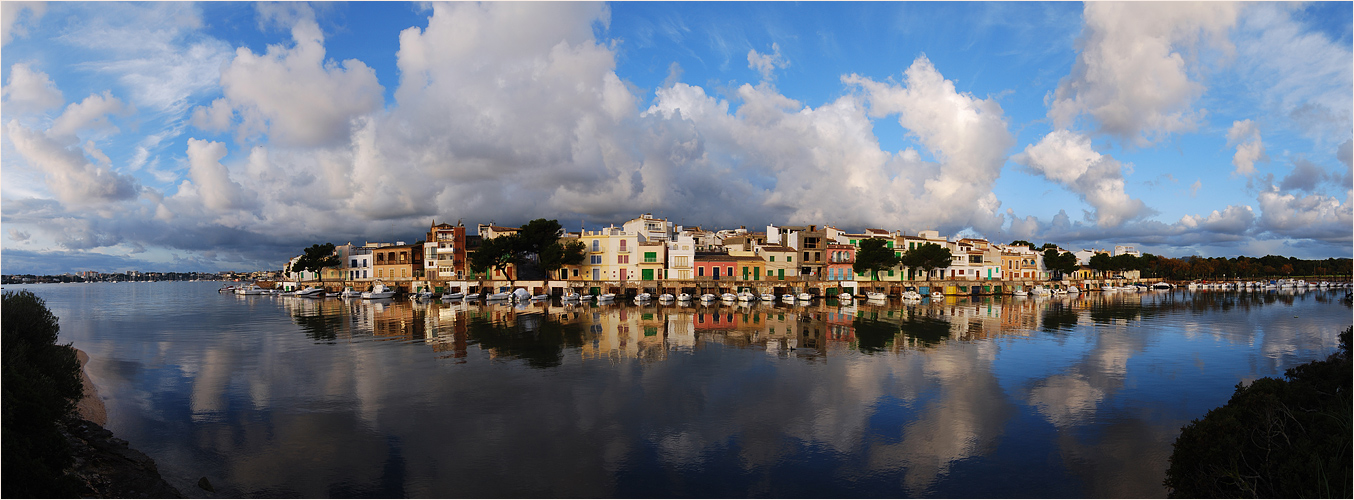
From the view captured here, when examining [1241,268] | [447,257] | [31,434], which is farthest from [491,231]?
[1241,268]

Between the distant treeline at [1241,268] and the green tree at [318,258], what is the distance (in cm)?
14969

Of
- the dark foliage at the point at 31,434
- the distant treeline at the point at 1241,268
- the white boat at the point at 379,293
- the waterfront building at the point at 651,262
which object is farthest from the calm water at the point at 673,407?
the distant treeline at the point at 1241,268

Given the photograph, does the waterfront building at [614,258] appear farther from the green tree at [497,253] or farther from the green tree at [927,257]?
the green tree at [927,257]

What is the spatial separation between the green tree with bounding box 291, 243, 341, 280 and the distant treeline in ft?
491

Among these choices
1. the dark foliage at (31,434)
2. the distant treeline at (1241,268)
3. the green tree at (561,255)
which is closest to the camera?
the dark foliage at (31,434)

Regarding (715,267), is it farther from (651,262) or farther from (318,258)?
(318,258)

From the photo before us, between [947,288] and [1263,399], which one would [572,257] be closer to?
[947,288]

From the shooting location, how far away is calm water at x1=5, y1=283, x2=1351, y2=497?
11914mm

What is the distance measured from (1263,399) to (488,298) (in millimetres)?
63858

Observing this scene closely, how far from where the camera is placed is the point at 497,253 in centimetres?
6994

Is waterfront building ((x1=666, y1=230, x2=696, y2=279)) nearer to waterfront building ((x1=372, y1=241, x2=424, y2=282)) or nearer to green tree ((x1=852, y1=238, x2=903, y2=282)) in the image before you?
green tree ((x1=852, y1=238, x2=903, y2=282))

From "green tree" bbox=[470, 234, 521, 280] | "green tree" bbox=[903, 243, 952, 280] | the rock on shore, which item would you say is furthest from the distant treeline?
the rock on shore

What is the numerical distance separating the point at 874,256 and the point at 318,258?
80.7 meters

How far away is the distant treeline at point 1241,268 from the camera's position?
126250 mm
